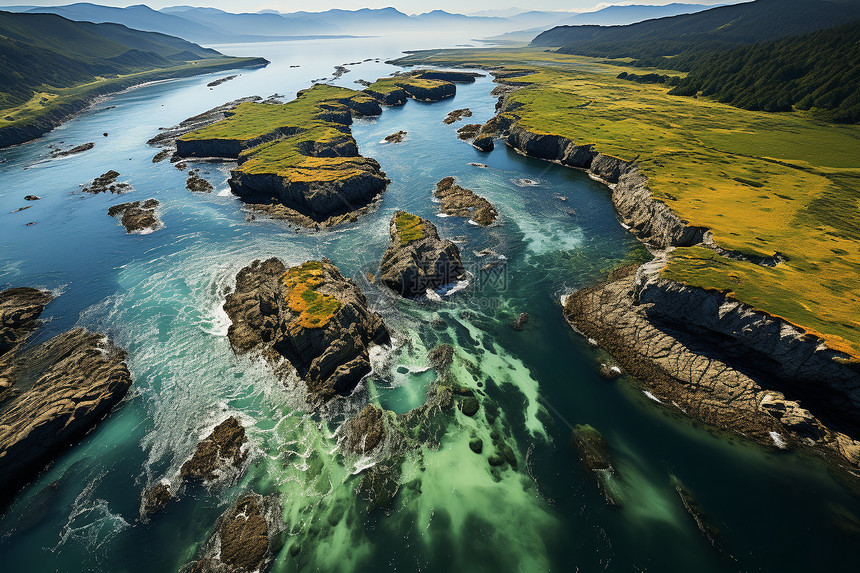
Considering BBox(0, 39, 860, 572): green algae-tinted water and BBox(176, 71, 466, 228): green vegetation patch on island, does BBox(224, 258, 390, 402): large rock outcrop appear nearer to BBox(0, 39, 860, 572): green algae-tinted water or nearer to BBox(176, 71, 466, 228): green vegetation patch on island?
BBox(0, 39, 860, 572): green algae-tinted water

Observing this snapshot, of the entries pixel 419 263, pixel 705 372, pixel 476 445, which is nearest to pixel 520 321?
pixel 419 263

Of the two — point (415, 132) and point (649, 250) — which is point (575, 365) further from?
point (415, 132)

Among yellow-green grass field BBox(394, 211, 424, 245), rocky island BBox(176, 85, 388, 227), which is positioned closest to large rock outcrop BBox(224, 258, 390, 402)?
yellow-green grass field BBox(394, 211, 424, 245)

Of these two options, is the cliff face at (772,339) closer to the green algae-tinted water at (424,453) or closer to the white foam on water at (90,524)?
the green algae-tinted water at (424,453)

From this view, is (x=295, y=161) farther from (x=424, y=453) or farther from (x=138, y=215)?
(x=424, y=453)

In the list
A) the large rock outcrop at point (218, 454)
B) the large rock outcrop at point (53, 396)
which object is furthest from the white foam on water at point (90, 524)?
the large rock outcrop at point (53, 396)

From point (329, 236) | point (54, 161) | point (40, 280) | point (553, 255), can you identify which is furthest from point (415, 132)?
point (54, 161)

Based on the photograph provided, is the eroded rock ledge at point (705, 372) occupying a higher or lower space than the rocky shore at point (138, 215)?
lower
